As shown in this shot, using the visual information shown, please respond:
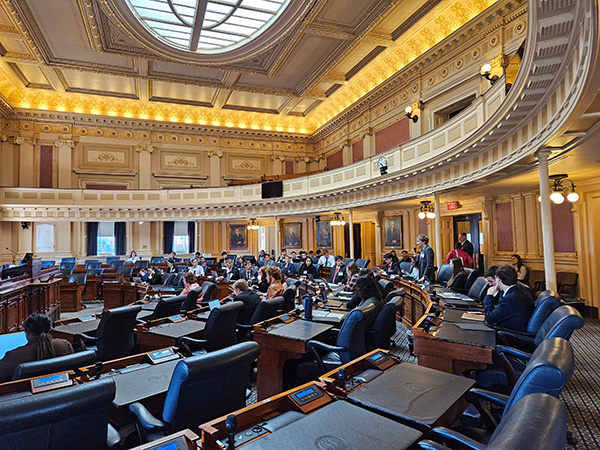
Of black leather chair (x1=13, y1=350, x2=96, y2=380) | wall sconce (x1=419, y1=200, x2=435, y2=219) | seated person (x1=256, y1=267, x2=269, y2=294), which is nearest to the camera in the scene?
black leather chair (x1=13, y1=350, x2=96, y2=380)

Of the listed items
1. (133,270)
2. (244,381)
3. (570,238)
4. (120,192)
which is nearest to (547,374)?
(244,381)

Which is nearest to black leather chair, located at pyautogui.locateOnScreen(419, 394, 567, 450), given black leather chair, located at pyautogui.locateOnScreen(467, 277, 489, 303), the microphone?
the microphone

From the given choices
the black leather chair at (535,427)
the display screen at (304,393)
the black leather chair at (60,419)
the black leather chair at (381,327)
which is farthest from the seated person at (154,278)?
the black leather chair at (535,427)

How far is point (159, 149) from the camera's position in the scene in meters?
20.2

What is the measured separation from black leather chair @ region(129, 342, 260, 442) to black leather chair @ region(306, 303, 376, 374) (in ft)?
4.46

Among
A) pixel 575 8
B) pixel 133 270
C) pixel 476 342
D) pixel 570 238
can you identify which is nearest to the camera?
pixel 575 8

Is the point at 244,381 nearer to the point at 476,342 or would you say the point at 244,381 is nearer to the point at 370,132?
the point at 476,342

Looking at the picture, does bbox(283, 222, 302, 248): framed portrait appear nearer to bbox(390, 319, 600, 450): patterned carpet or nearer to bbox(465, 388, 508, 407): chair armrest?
bbox(390, 319, 600, 450): patterned carpet

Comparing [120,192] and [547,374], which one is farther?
[120,192]

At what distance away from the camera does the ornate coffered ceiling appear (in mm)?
11336

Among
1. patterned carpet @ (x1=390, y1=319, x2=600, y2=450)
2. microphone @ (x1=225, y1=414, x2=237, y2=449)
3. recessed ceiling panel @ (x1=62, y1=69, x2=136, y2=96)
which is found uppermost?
recessed ceiling panel @ (x1=62, y1=69, x2=136, y2=96)

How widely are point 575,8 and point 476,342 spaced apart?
2868mm

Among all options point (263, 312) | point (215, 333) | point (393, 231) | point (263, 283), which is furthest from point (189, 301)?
point (393, 231)

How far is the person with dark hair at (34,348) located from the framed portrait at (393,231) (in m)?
13.1
